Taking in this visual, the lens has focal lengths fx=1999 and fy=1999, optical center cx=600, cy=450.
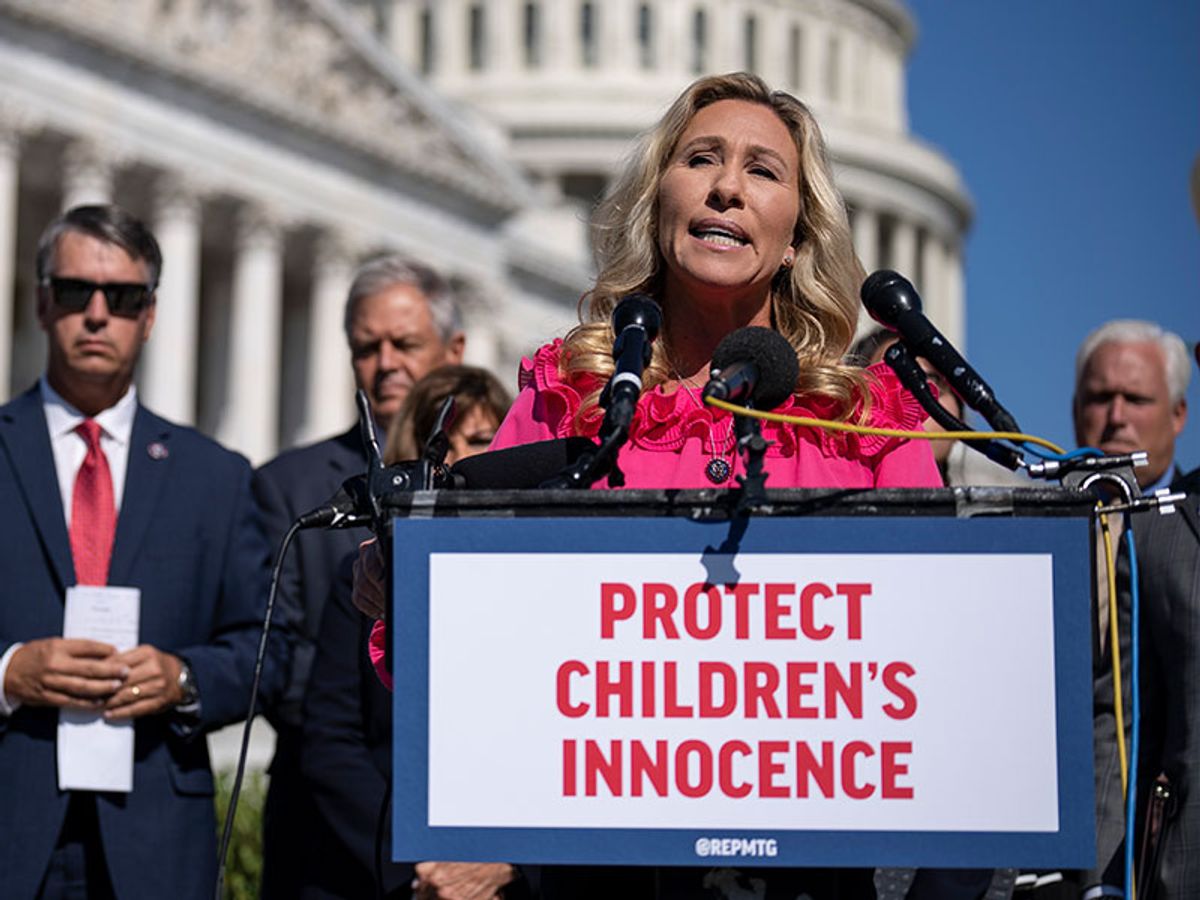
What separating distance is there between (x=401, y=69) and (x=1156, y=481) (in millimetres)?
36285

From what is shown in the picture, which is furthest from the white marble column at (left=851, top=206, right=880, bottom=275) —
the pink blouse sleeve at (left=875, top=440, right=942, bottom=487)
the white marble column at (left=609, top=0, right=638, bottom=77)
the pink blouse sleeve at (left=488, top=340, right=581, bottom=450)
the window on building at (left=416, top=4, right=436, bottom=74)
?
the pink blouse sleeve at (left=875, top=440, right=942, bottom=487)

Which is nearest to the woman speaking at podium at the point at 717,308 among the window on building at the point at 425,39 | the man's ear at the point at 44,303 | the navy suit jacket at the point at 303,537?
the man's ear at the point at 44,303

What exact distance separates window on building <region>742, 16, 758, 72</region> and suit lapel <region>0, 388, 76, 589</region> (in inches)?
2835

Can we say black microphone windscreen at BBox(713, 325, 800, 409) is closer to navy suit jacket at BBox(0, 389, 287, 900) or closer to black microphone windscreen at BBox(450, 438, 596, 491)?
black microphone windscreen at BBox(450, 438, 596, 491)

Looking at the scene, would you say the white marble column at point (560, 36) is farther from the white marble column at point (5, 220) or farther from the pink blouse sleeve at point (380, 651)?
the pink blouse sleeve at point (380, 651)

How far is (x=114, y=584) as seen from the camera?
5.42 meters

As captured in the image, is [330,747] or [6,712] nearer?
[6,712]

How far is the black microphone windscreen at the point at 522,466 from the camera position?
10.7 feet

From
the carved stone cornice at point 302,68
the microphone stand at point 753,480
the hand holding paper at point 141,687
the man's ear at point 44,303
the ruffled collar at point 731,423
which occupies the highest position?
the carved stone cornice at point 302,68

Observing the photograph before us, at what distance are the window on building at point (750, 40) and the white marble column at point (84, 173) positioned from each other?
4490cm

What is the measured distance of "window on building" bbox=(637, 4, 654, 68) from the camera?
241 feet

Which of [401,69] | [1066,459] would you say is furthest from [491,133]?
[1066,459]

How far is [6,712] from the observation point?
17.0 ft

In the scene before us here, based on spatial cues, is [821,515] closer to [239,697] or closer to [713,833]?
[713,833]
